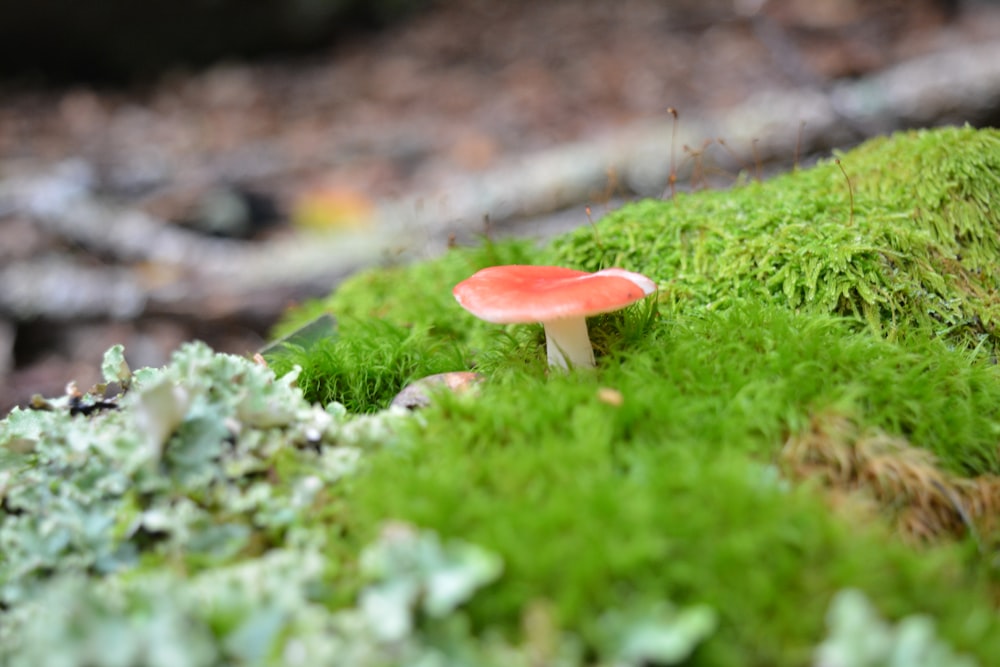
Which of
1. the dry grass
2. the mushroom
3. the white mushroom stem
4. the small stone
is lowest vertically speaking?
the dry grass

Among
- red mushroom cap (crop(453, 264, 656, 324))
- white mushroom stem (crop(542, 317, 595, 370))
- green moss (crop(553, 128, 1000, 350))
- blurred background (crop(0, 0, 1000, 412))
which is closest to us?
red mushroom cap (crop(453, 264, 656, 324))

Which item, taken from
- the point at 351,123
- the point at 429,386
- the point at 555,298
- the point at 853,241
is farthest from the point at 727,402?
the point at 351,123

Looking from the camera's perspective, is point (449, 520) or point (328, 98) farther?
point (328, 98)

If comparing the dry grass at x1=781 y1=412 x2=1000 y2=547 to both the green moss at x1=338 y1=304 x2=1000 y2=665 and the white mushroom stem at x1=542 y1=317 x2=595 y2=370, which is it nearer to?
the green moss at x1=338 y1=304 x2=1000 y2=665

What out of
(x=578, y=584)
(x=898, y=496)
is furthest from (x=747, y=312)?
(x=578, y=584)

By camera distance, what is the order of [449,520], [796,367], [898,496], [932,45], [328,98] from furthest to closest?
[328,98] < [932,45] < [796,367] < [898,496] < [449,520]

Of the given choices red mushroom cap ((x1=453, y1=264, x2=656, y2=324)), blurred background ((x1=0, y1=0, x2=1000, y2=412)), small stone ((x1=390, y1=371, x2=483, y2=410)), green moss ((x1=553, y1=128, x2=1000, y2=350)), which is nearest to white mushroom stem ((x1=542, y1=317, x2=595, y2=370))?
red mushroom cap ((x1=453, y1=264, x2=656, y2=324))

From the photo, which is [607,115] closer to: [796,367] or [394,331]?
[394,331]
